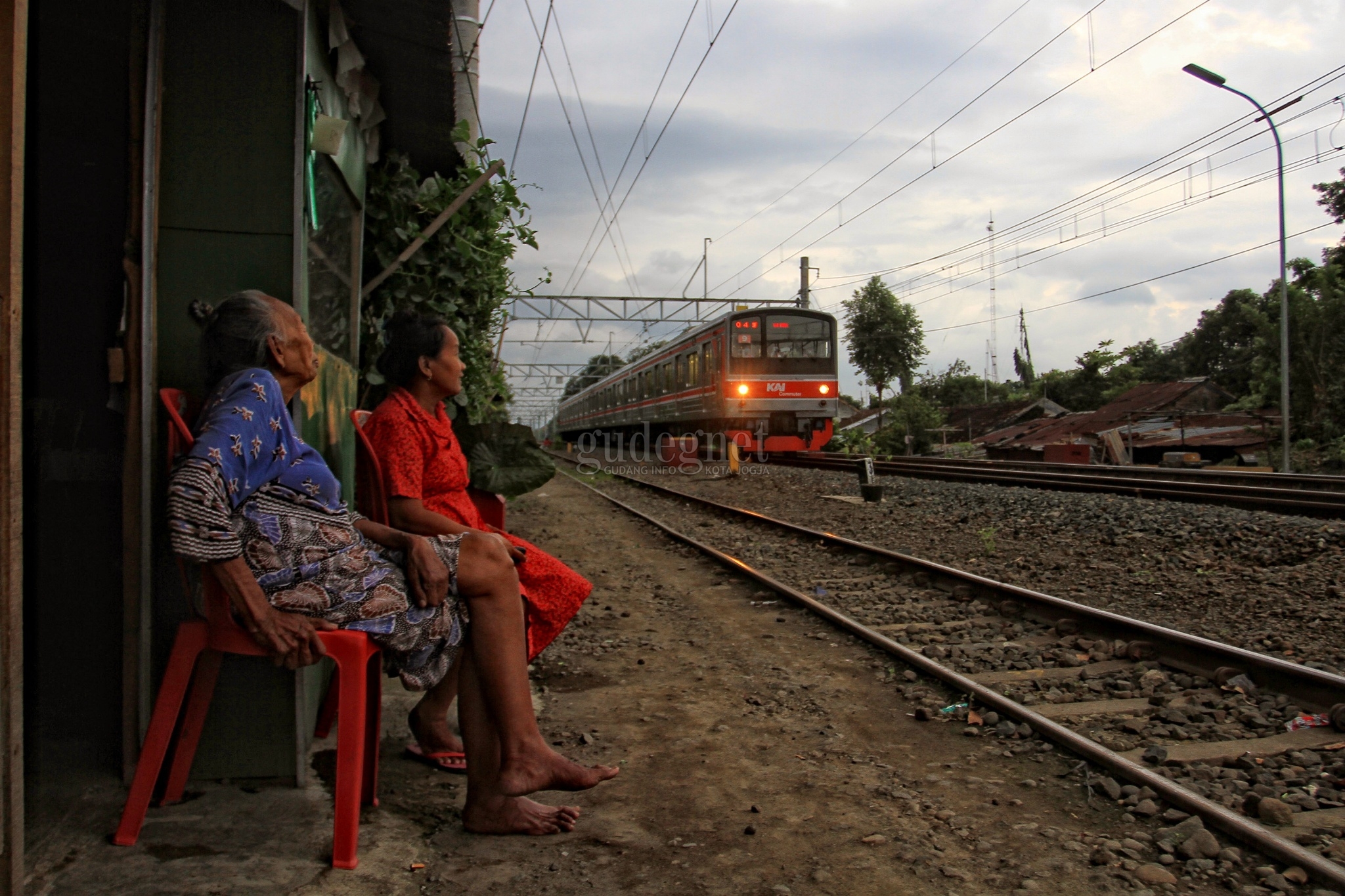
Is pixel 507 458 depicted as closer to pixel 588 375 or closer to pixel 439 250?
pixel 439 250

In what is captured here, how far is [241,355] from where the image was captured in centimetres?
211

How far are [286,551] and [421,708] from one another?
1102 mm

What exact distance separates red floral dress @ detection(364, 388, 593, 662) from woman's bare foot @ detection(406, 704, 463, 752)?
462mm

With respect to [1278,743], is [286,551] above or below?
above

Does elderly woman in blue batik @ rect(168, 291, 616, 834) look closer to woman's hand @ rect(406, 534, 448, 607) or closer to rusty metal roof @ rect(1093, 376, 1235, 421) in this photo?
woman's hand @ rect(406, 534, 448, 607)

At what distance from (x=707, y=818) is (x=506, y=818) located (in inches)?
23.2

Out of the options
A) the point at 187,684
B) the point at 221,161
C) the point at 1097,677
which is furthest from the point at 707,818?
the point at 221,161

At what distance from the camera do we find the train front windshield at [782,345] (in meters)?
16.3

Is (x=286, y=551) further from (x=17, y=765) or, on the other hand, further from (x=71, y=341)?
(x=71, y=341)

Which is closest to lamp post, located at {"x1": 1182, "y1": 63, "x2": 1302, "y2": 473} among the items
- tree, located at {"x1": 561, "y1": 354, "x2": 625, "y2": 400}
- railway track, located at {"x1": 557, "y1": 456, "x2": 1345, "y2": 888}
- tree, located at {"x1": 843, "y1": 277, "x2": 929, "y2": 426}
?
railway track, located at {"x1": 557, "y1": 456, "x2": 1345, "y2": 888}

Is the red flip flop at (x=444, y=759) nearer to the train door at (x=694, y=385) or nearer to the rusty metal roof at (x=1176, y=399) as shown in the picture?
the train door at (x=694, y=385)

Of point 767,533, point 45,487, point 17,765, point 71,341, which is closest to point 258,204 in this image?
point 71,341

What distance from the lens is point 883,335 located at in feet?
137

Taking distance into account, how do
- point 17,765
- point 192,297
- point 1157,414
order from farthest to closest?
point 1157,414, point 192,297, point 17,765
